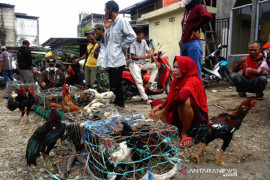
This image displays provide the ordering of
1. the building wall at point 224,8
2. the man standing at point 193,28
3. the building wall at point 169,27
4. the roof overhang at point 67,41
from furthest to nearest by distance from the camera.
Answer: the building wall at point 169,27
the building wall at point 224,8
the roof overhang at point 67,41
the man standing at point 193,28

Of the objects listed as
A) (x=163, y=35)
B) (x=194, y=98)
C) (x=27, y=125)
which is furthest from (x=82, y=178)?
(x=163, y=35)

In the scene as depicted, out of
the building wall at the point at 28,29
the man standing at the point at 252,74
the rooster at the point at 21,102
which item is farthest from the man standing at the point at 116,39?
the building wall at the point at 28,29

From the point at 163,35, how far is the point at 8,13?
2354cm

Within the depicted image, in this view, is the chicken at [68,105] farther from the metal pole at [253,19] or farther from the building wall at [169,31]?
the metal pole at [253,19]

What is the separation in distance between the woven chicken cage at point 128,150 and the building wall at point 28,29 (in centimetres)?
3263

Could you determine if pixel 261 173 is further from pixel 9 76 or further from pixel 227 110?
pixel 9 76

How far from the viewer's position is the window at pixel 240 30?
27.7 ft

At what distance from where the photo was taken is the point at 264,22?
25.2ft

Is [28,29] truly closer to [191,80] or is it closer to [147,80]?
[147,80]

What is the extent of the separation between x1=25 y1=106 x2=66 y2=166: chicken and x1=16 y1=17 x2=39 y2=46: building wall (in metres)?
32.1

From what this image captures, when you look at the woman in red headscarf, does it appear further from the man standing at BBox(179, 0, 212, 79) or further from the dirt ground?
the man standing at BBox(179, 0, 212, 79)

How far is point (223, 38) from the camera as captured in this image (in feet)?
30.0

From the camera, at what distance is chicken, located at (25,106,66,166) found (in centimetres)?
200

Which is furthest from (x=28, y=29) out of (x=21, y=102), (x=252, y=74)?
(x=252, y=74)
